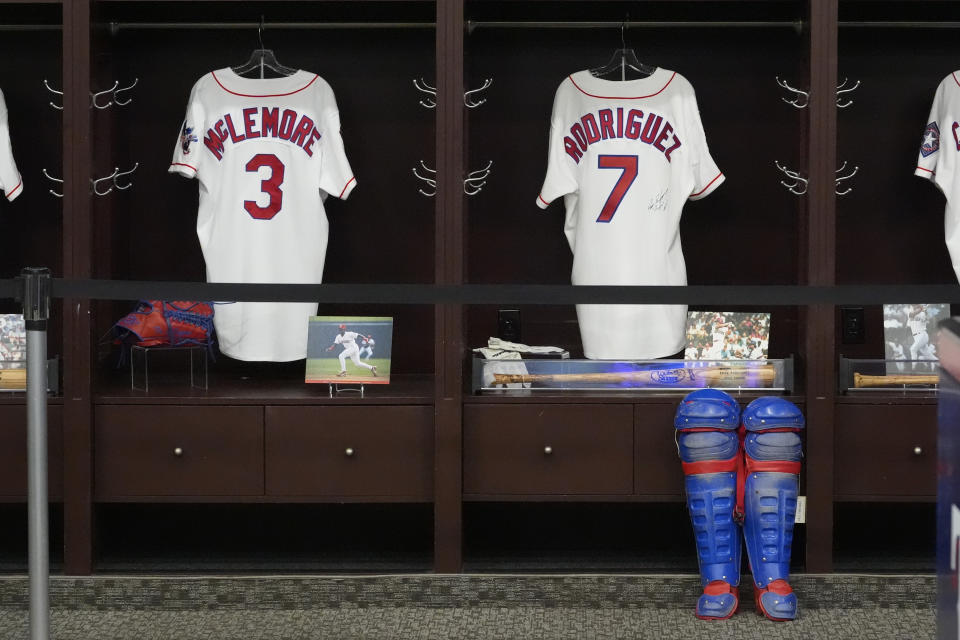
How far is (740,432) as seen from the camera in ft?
9.83

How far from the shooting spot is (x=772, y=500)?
291 centimetres

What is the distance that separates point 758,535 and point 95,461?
5.66 ft

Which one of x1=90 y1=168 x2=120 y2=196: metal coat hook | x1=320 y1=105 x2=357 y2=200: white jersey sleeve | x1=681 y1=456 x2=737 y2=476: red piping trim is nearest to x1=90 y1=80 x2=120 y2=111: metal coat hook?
x1=90 y1=168 x2=120 y2=196: metal coat hook

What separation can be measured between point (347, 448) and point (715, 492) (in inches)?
38.0

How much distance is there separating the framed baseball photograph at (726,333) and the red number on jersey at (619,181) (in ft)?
1.26

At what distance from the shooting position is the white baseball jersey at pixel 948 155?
11.1 ft

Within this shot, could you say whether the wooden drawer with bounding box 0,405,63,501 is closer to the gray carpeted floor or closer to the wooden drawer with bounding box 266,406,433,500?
the gray carpeted floor

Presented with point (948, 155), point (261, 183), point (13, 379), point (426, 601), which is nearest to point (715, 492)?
point (426, 601)

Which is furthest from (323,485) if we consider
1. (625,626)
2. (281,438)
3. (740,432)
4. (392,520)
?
(740,432)

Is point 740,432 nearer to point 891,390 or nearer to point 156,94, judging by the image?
point 891,390

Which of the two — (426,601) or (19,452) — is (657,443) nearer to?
(426,601)

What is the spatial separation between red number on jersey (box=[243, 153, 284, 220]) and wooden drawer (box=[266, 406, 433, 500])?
23.3 inches

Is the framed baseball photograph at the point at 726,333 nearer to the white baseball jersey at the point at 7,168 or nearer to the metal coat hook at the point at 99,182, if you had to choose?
the metal coat hook at the point at 99,182

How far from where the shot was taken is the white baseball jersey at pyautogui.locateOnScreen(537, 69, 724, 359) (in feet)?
11.0
